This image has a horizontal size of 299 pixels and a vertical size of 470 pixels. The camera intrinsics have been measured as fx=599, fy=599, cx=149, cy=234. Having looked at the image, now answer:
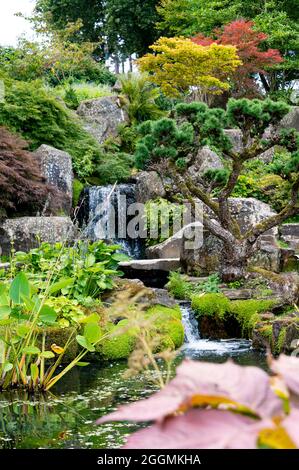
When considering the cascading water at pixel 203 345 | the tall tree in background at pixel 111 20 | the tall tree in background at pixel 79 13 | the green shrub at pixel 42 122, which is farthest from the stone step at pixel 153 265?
the tall tree in background at pixel 79 13

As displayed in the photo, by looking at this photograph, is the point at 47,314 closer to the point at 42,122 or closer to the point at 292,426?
the point at 292,426

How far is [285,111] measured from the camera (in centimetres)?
719

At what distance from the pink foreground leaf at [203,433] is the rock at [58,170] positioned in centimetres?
1066

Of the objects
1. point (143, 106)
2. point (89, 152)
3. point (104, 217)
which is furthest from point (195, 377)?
point (143, 106)

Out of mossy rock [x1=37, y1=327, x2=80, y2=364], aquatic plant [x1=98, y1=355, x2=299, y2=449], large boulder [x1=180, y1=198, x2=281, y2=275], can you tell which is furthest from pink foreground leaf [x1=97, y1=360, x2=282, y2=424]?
large boulder [x1=180, y1=198, x2=281, y2=275]

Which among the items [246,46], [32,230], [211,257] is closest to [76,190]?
[32,230]

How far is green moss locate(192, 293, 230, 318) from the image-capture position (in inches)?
283

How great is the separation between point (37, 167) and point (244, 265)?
4.44m

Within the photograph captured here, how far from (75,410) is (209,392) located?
360 centimetres

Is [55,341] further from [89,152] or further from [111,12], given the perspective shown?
[111,12]

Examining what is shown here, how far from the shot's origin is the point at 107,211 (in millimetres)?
A: 11891

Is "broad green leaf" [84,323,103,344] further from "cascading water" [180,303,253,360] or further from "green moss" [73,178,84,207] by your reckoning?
"green moss" [73,178,84,207]

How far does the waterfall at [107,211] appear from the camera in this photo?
11.7 m

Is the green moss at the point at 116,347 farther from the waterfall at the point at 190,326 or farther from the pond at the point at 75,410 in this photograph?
the waterfall at the point at 190,326
